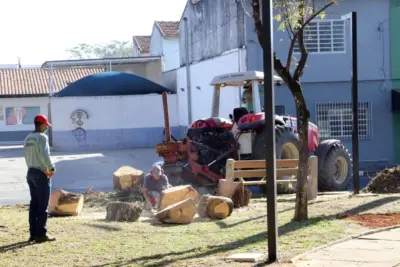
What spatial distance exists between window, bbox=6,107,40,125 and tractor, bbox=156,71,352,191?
120ft

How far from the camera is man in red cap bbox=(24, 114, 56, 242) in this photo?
32.4 ft

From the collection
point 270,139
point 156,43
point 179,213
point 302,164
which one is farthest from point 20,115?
point 270,139

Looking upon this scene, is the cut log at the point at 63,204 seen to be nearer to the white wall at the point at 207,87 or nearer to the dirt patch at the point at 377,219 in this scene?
the dirt patch at the point at 377,219

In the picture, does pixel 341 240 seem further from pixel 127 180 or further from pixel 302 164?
pixel 127 180

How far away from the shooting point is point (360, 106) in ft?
86.5

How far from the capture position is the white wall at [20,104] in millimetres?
51609

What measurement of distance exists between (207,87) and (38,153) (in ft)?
71.8

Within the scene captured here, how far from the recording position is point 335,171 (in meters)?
17.8

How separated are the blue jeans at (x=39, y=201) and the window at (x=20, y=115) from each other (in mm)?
42892

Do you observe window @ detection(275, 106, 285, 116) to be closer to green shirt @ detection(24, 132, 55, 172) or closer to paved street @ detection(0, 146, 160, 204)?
paved street @ detection(0, 146, 160, 204)

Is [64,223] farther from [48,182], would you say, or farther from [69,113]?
[69,113]

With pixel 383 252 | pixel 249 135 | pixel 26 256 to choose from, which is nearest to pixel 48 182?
pixel 26 256

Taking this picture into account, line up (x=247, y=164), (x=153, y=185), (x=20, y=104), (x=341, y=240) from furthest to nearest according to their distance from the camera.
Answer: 1. (x=20, y=104)
2. (x=247, y=164)
3. (x=153, y=185)
4. (x=341, y=240)

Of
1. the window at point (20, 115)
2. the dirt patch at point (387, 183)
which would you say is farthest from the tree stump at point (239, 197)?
the window at point (20, 115)
